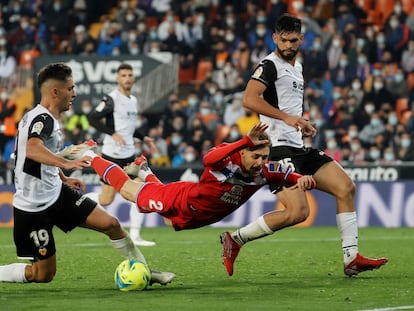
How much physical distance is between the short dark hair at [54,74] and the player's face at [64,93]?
44mm

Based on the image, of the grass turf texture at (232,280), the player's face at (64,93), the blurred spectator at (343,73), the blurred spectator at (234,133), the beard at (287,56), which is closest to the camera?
the grass turf texture at (232,280)

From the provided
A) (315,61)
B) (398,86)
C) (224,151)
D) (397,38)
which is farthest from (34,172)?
(397,38)

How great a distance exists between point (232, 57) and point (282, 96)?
14.8 metres

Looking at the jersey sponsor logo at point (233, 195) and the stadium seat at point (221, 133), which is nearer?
the jersey sponsor logo at point (233, 195)

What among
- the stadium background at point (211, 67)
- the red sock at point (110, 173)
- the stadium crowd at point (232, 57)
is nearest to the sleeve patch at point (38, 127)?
the red sock at point (110, 173)

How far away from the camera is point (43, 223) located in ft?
28.6

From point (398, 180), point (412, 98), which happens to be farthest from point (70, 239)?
point (412, 98)

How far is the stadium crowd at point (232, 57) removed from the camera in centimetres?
2208

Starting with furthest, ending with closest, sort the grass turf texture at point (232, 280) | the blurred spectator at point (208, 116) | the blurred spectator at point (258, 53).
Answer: the blurred spectator at point (258, 53), the blurred spectator at point (208, 116), the grass turf texture at point (232, 280)

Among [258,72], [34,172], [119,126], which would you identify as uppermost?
[258,72]

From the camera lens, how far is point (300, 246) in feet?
47.5

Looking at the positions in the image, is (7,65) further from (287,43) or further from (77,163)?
(77,163)

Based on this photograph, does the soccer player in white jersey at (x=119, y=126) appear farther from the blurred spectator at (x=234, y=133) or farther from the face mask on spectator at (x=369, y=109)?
the face mask on spectator at (x=369, y=109)

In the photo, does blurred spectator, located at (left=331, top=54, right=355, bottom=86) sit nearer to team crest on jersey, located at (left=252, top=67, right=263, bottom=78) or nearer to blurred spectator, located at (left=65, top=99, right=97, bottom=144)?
blurred spectator, located at (left=65, top=99, right=97, bottom=144)
